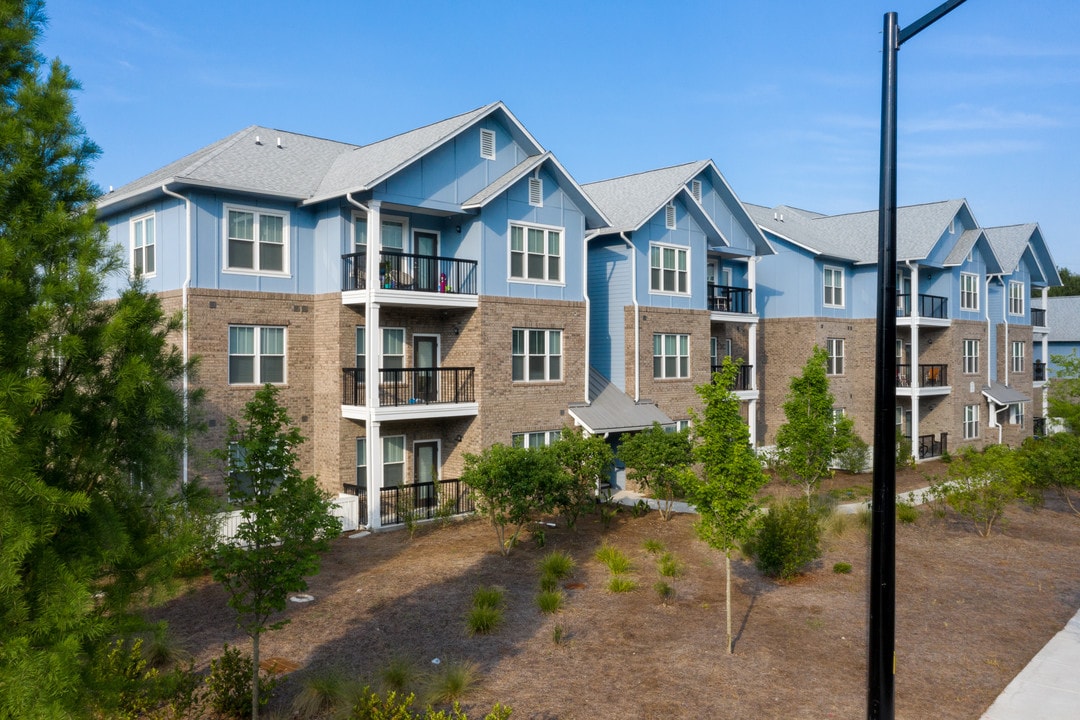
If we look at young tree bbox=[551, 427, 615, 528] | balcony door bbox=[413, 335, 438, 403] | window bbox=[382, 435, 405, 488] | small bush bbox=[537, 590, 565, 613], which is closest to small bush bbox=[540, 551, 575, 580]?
small bush bbox=[537, 590, 565, 613]

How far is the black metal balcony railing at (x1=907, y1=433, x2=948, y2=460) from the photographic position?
118ft

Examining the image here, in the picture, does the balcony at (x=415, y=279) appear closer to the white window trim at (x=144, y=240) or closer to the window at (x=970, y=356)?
the white window trim at (x=144, y=240)

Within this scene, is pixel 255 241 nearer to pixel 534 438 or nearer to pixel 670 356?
pixel 534 438

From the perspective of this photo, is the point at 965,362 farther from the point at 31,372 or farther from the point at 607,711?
the point at 31,372

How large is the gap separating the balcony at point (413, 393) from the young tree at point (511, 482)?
2.65 m

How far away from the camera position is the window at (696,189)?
29062 mm

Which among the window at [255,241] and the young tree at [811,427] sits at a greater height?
the window at [255,241]

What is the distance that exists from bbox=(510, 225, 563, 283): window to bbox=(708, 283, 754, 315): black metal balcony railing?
8518mm

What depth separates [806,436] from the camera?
70.2ft

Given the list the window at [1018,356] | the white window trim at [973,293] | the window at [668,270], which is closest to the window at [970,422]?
the white window trim at [973,293]

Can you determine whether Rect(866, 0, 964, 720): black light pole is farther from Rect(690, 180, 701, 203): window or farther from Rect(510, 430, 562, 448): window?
Rect(690, 180, 701, 203): window

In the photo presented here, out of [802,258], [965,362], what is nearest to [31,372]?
[802,258]

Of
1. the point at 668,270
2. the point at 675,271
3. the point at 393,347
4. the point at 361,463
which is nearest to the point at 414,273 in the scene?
the point at 393,347

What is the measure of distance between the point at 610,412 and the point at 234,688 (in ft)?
54.4
